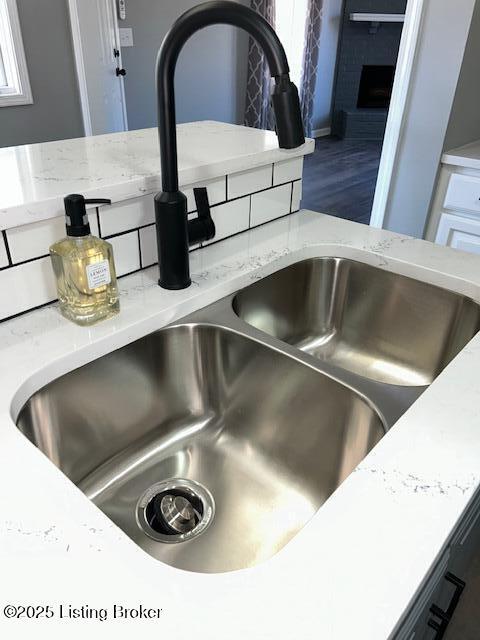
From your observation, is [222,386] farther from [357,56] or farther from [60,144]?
[357,56]

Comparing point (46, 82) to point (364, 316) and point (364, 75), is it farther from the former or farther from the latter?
point (364, 75)

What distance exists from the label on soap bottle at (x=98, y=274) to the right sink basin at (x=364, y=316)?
241mm

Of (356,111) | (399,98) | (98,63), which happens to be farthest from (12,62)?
(356,111)

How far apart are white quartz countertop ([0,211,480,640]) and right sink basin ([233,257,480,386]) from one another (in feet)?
0.86

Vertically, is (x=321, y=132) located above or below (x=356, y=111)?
below

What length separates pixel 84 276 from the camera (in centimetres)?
71

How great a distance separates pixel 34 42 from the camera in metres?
2.70

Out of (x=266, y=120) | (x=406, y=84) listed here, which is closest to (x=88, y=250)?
(x=406, y=84)

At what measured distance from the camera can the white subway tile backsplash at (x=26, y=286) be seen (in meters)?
0.71

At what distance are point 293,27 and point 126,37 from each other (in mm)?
2621

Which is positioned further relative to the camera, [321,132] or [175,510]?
[321,132]

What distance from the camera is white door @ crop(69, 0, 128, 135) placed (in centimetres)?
278

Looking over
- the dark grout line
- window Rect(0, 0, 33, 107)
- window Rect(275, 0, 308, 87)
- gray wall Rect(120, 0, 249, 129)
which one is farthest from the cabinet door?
window Rect(275, 0, 308, 87)

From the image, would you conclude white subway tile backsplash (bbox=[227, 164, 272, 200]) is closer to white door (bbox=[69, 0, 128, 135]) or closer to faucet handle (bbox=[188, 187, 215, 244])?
faucet handle (bbox=[188, 187, 215, 244])
